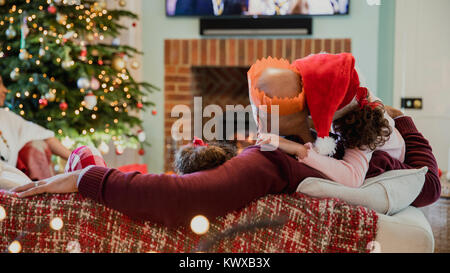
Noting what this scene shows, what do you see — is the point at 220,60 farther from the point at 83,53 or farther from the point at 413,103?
the point at 413,103

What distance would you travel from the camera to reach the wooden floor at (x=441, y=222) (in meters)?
2.09

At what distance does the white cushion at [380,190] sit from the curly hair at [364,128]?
10 cm

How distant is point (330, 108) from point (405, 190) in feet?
0.97

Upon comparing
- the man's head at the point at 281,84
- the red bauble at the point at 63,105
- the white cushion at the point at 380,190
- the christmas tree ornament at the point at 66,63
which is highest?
the christmas tree ornament at the point at 66,63

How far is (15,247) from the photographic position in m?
1.12

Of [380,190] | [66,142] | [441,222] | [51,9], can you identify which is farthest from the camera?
[66,142]

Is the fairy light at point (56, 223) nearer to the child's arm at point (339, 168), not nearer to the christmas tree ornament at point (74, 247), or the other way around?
the christmas tree ornament at point (74, 247)

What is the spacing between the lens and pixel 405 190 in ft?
4.00

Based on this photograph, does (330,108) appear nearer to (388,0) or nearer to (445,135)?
(445,135)

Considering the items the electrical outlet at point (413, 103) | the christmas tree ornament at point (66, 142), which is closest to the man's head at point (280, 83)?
the christmas tree ornament at point (66, 142)

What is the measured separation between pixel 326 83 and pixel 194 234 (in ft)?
1.56

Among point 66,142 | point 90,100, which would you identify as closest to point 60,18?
point 90,100

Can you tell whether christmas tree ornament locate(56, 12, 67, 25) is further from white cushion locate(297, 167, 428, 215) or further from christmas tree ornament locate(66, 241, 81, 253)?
white cushion locate(297, 167, 428, 215)

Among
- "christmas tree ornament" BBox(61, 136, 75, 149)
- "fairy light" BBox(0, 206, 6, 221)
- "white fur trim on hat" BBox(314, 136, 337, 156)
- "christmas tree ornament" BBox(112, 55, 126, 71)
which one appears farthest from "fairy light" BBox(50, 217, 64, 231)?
"christmas tree ornament" BBox(112, 55, 126, 71)
